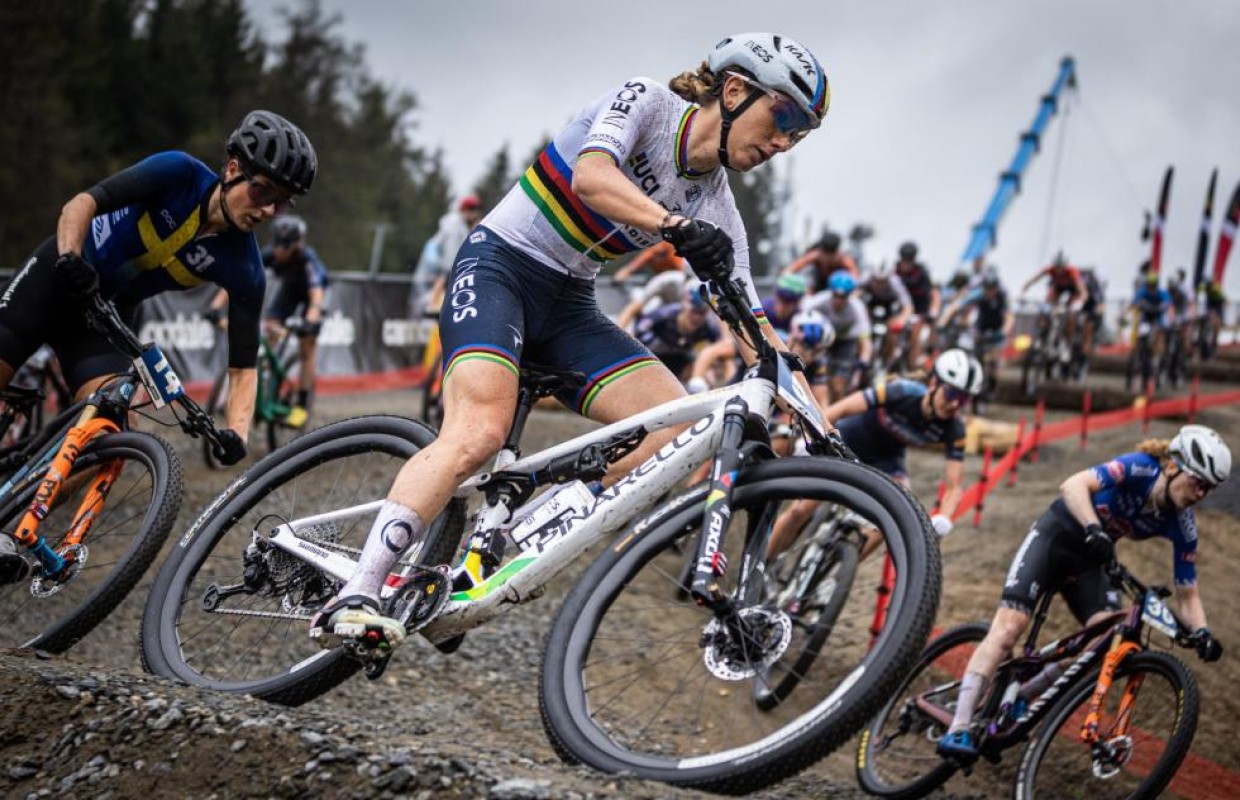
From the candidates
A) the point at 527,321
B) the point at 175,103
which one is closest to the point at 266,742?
the point at 527,321

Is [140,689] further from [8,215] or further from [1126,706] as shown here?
[8,215]

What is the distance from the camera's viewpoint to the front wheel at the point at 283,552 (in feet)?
13.5

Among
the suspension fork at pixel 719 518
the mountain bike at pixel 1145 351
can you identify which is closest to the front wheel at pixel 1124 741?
the suspension fork at pixel 719 518

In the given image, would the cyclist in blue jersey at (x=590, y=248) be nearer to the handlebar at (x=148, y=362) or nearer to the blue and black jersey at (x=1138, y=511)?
the handlebar at (x=148, y=362)

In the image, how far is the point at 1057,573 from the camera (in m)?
6.95

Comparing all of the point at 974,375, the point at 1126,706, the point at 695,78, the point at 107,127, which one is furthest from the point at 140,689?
the point at 107,127

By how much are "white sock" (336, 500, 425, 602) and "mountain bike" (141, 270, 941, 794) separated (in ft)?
0.37

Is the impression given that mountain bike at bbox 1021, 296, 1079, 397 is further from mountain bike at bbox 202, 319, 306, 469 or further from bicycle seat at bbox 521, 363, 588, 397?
bicycle seat at bbox 521, 363, 588, 397

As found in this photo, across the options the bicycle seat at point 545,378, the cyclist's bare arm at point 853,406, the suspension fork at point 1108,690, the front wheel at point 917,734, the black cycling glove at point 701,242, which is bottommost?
the front wheel at point 917,734

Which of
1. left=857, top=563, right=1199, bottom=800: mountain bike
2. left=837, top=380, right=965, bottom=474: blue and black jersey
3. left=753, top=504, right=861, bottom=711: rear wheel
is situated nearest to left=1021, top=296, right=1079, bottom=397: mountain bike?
left=837, top=380, right=965, bottom=474: blue and black jersey

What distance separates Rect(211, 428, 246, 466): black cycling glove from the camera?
15.5 feet

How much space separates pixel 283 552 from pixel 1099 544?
442 cm

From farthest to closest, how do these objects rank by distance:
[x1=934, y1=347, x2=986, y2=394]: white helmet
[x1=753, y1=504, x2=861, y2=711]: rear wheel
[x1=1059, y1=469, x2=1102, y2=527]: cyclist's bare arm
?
[x1=934, y1=347, x2=986, y2=394]: white helmet, [x1=753, y1=504, x2=861, y2=711]: rear wheel, [x1=1059, y1=469, x2=1102, y2=527]: cyclist's bare arm

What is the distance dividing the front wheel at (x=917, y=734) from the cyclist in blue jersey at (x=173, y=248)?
13.4 feet
